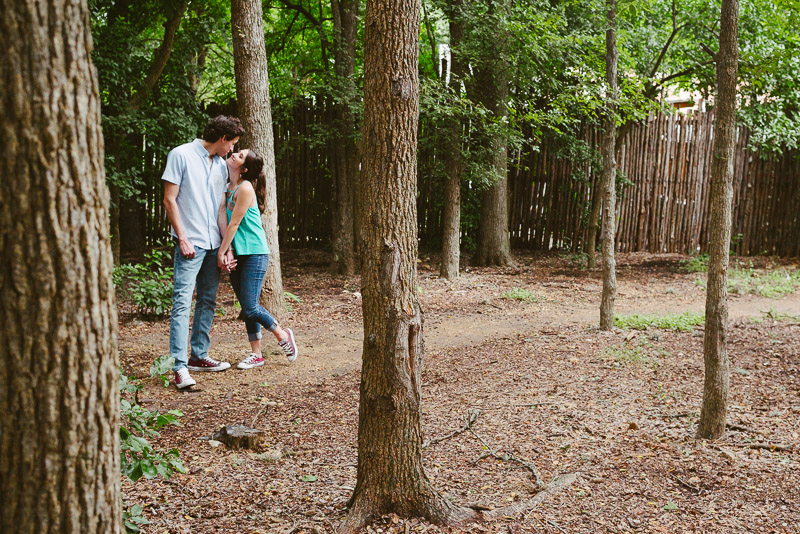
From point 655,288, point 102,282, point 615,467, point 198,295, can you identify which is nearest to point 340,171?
point 655,288

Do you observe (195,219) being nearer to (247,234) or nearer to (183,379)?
(247,234)

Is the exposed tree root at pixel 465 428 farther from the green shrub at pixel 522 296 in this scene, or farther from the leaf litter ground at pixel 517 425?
the green shrub at pixel 522 296

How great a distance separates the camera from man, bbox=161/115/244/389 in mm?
4777

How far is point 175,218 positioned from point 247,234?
0.55 m

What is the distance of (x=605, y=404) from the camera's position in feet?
15.3

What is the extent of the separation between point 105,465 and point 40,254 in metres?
0.53

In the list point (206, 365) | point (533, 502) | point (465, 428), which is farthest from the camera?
point (206, 365)

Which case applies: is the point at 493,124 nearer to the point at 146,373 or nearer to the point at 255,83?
the point at 255,83

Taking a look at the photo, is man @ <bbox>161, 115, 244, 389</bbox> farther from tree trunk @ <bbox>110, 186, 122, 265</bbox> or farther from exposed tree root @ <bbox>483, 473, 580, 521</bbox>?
tree trunk @ <bbox>110, 186, 122, 265</bbox>

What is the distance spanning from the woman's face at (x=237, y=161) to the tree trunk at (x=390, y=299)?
2443mm

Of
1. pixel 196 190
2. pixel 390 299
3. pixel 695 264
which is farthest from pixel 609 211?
pixel 695 264

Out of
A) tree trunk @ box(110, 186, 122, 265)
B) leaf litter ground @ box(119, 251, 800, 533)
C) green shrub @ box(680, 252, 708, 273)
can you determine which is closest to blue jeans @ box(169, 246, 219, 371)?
leaf litter ground @ box(119, 251, 800, 533)

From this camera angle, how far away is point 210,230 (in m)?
4.98

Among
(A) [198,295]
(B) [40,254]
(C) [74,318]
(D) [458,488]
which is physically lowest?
(D) [458,488]
